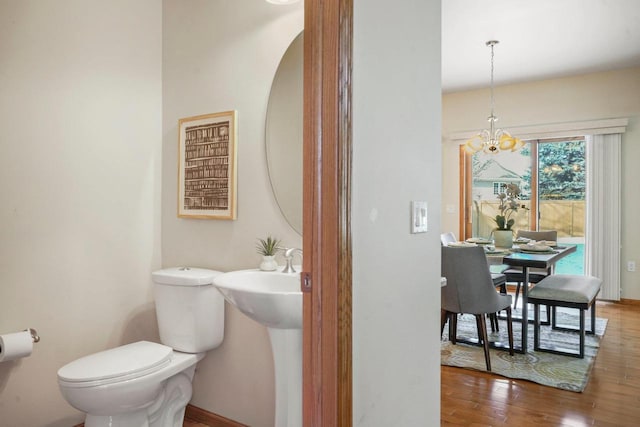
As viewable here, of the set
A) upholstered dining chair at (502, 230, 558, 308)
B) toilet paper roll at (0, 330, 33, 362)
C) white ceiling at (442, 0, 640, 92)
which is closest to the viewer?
toilet paper roll at (0, 330, 33, 362)

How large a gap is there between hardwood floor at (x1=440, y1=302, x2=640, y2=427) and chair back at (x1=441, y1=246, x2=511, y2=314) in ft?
1.45

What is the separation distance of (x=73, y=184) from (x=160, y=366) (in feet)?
3.29

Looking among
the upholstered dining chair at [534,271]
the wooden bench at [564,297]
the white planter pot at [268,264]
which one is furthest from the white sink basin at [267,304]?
the upholstered dining chair at [534,271]

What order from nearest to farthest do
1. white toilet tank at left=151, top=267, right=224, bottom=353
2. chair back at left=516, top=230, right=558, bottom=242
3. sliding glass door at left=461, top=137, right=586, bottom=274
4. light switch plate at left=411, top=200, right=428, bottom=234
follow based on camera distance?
light switch plate at left=411, top=200, right=428, bottom=234, white toilet tank at left=151, top=267, right=224, bottom=353, chair back at left=516, top=230, right=558, bottom=242, sliding glass door at left=461, top=137, right=586, bottom=274

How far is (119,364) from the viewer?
1835mm

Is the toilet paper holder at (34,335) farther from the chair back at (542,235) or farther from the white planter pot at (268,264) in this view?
the chair back at (542,235)

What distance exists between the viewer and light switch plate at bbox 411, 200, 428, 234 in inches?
58.2

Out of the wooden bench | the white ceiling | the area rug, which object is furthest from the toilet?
Result: the white ceiling

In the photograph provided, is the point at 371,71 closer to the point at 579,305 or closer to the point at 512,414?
the point at 512,414

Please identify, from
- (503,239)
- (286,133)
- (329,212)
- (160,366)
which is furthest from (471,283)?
(329,212)

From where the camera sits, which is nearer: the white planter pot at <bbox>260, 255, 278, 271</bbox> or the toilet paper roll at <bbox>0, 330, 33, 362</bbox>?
the toilet paper roll at <bbox>0, 330, 33, 362</bbox>

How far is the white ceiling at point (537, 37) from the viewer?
134 inches

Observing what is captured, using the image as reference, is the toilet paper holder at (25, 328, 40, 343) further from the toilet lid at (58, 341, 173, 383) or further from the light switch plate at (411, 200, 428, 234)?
the light switch plate at (411, 200, 428, 234)

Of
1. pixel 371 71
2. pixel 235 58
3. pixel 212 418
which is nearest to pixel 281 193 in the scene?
pixel 235 58
